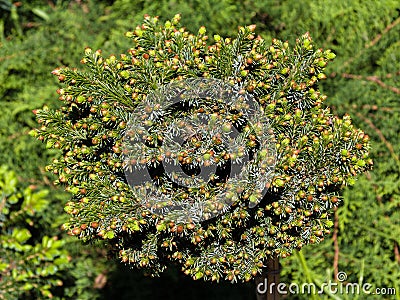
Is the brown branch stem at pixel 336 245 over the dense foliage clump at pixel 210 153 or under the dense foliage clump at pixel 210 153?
under

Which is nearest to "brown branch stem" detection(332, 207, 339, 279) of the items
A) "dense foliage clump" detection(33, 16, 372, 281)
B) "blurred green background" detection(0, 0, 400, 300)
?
"blurred green background" detection(0, 0, 400, 300)

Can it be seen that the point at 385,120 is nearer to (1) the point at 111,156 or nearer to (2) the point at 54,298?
(1) the point at 111,156

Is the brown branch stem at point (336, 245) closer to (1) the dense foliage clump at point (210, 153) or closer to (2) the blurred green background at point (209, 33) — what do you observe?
(2) the blurred green background at point (209, 33)

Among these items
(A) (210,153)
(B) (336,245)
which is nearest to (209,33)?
(B) (336,245)

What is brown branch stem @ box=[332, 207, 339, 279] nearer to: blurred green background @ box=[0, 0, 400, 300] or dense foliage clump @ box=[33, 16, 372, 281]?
blurred green background @ box=[0, 0, 400, 300]

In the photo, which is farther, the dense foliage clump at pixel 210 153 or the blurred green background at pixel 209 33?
the blurred green background at pixel 209 33

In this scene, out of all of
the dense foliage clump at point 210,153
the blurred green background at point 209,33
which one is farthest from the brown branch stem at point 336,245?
the dense foliage clump at point 210,153
